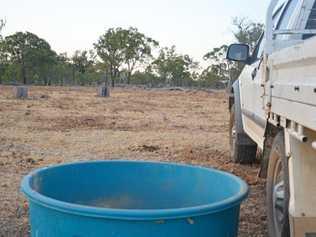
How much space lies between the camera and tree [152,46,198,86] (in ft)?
216

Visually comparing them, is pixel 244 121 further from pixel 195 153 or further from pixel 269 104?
pixel 269 104

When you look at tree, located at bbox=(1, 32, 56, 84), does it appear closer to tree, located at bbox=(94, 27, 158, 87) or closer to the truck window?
tree, located at bbox=(94, 27, 158, 87)

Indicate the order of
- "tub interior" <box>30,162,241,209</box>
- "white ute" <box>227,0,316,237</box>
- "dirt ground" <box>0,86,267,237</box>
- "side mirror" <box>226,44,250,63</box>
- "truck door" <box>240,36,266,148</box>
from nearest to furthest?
"white ute" <box>227,0,316,237</box> < "tub interior" <box>30,162,241,209</box> < "truck door" <box>240,36,266,148</box> < "dirt ground" <box>0,86,267,237</box> < "side mirror" <box>226,44,250,63</box>

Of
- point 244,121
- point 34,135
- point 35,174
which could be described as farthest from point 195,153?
point 35,174

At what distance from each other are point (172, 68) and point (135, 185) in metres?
63.3

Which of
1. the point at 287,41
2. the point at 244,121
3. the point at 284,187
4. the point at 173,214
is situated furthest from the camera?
the point at 244,121

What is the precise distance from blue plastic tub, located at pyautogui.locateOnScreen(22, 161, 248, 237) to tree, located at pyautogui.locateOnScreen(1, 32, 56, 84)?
189ft

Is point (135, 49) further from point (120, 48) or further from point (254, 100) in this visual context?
point (254, 100)

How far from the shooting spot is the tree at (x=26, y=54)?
192 feet

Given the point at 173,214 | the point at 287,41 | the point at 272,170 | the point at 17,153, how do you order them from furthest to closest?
the point at 17,153 < the point at 287,41 < the point at 272,170 < the point at 173,214

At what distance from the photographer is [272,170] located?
2902 mm

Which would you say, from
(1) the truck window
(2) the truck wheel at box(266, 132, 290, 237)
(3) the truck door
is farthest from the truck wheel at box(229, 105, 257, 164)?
(2) the truck wheel at box(266, 132, 290, 237)

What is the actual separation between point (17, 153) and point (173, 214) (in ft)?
17.3

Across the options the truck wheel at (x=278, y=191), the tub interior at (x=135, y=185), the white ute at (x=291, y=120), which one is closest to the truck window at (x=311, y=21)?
the white ute at (x=291, y=120)
